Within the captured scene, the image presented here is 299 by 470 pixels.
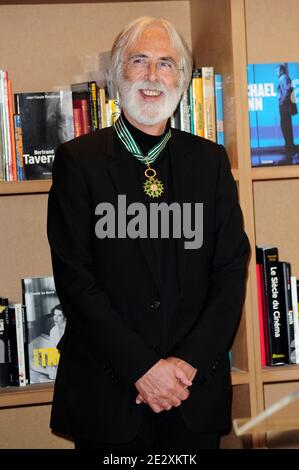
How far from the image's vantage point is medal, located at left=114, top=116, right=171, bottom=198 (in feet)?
6.09

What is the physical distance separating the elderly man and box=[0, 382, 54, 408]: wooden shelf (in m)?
0.25

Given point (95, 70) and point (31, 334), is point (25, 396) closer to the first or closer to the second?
point (31, 334)

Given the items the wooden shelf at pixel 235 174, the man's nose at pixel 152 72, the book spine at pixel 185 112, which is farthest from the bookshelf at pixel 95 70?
the man's nose at pixel 152 72

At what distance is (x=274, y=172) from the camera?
7.13 feet

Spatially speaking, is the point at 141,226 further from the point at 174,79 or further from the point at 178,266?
the point at 174,79

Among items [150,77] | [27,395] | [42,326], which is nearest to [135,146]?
[150,77]

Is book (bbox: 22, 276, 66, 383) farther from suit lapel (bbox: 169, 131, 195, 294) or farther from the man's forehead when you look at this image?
the man's forehead

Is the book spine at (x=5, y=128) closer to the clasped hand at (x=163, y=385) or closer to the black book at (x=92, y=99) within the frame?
the black book at (x=92, y=99)

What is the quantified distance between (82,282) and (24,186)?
1.55 feet

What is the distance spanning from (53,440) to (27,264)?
58 cm

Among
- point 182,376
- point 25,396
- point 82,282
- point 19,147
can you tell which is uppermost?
point 19,147

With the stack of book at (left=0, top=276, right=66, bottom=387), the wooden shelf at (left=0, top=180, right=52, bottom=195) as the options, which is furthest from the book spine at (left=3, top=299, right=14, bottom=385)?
the wooden shelf at (left=0, top=180, right=52, bottom=195)

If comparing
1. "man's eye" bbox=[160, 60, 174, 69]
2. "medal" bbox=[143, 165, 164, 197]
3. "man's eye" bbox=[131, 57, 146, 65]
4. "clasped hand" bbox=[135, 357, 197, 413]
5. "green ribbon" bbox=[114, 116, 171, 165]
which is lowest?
"clasped hand" bbox=[135, 357, 197, 413]
